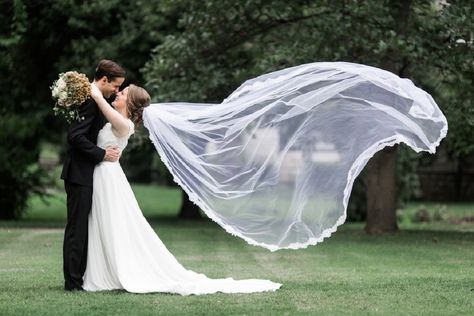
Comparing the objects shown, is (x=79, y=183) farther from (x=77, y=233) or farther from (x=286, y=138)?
(x=286, y=138)

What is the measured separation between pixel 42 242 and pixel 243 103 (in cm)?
914

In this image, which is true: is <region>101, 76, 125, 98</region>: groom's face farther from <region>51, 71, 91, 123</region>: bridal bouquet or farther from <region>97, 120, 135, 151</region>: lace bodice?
<region>97, 120, 135, 151</region>: lace bodice

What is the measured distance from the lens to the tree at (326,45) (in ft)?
60.0

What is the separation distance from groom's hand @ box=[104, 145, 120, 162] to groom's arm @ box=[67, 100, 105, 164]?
66 millimetres

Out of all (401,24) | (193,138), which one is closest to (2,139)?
(401,24)

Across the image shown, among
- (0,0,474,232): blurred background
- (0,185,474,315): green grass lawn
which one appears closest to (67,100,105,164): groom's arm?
(0,185,474,315): green grass lawn

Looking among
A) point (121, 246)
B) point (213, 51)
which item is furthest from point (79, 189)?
point (213, 51)

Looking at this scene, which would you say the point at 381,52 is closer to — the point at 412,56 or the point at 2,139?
the point at 412,56

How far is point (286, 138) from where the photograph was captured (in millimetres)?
11016

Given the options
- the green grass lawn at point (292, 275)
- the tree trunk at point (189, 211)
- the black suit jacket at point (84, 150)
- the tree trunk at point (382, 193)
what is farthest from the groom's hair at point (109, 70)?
the tree trunk at point (189, 211)

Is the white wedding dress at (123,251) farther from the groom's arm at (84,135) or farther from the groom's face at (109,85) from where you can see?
the groom's face at (109,85)

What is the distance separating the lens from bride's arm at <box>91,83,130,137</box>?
33.6 ft

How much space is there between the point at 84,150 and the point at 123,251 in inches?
46.0

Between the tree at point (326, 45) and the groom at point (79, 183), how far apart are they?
847cm
